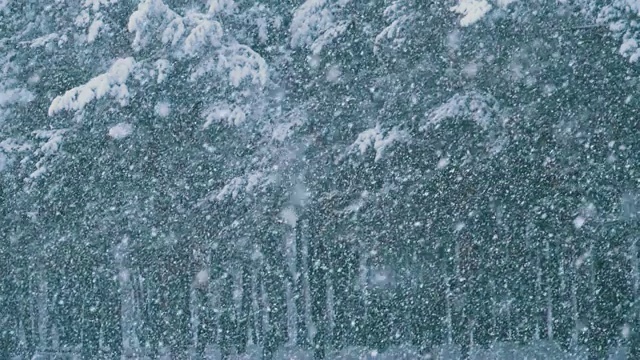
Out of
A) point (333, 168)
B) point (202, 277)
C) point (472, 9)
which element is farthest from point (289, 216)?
point (472, 9)

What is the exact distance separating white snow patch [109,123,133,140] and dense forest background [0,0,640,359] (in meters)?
0.04

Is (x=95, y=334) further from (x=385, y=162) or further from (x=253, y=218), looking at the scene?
(x=385, y=162)

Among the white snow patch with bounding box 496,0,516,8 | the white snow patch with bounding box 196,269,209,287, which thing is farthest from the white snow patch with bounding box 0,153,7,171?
the white snow patch with bounding box 496,0,516,8

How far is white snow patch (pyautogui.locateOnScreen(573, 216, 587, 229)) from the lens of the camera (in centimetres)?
1117

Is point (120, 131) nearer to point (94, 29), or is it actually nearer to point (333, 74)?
point (94, 29)

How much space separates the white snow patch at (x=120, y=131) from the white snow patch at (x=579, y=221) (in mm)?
6091

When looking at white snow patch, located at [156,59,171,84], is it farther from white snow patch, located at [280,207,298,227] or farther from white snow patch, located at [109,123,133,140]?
white snow patch, located at [280,207,298,227]

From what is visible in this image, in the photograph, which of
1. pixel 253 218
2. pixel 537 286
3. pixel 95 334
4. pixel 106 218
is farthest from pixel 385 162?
pixel 95 334

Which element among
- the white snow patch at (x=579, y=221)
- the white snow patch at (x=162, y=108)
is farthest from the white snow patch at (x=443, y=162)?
the white snow patch at (x=162, y=108)

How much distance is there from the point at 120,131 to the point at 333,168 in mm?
2872

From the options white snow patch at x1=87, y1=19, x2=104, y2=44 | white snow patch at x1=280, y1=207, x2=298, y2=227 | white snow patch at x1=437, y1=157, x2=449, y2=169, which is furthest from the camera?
white snow patch at x1=280, y1=207, x2=298, y2=227

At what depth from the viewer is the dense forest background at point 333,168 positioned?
10.5 m

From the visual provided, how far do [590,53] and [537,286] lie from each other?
3.53 meters

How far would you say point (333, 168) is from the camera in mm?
11328
